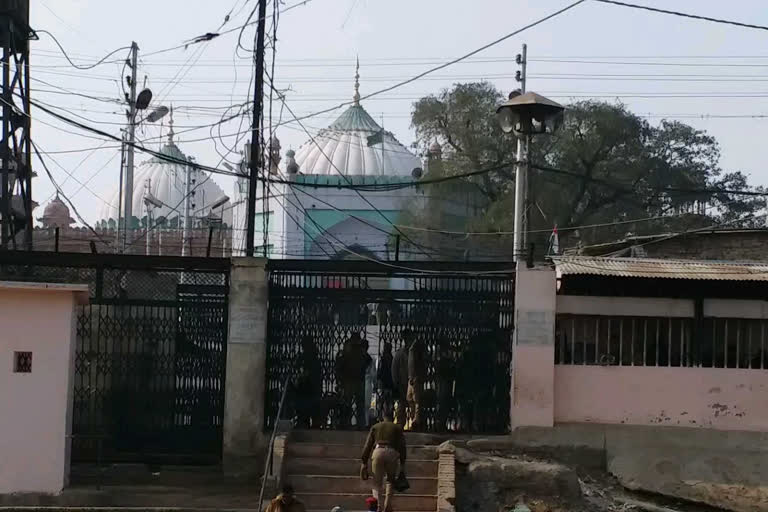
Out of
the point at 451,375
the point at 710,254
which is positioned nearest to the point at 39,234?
the point at 710,254

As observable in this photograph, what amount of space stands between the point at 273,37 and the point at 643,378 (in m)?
7.26

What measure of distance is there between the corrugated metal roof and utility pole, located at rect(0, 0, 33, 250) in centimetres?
884

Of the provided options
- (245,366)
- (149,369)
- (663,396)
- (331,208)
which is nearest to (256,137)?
Result: (245,366)

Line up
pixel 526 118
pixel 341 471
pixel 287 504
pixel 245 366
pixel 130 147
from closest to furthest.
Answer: pixel 287 504, pixel 341 471, pixel 526 118, pixel 245 366, pixel 130 147

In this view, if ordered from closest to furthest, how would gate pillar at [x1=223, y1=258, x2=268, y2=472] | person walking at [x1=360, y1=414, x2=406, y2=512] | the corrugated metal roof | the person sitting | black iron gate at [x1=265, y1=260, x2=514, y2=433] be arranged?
the person sitting → person walking at [x1=360, y1=414, x2=406, y2=512] → the corrugated metal roof → gate pillar at [x1=223, y1=258, x2=268, y2=472] → black iron gate at [x1=265, y1=260, x2=514, y2=433]

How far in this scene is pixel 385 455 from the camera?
12.7 m

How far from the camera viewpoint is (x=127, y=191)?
27641 mm

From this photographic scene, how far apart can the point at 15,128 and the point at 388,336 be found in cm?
746

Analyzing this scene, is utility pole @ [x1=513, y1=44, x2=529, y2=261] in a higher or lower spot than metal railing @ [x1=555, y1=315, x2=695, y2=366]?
higher

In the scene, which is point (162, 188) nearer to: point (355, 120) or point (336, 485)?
point (355, 120)

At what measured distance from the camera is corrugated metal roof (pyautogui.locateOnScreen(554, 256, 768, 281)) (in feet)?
48.3

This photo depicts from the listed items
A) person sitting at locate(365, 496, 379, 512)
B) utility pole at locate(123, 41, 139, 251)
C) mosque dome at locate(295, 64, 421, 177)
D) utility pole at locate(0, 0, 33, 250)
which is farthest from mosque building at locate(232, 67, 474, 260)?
person sitting at locate(365, 496, 379, 512)

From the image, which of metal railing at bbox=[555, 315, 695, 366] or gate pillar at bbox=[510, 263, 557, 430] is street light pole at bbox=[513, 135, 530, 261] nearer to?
gate pillar at bbox=[510, 263, 557, 430]

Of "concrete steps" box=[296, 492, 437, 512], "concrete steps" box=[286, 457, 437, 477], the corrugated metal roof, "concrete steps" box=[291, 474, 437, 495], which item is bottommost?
"concrete steps" box=[296, 492, 437, 512]
